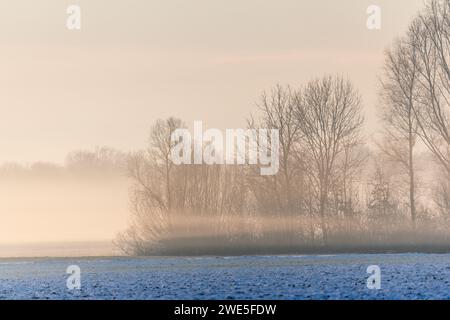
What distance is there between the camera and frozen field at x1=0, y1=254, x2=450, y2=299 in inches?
1104

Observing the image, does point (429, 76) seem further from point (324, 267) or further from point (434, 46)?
point (324, 267)

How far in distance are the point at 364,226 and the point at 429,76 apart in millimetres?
9258

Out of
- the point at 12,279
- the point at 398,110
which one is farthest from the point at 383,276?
the point at 398,110

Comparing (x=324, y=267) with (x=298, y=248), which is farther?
(x=298, y=248)

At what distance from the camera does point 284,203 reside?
52344 millimetres

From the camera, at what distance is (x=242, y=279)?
3388cm

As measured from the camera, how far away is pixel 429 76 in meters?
48.8

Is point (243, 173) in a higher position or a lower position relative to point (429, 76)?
lower

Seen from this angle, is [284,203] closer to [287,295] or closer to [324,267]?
[324,267]

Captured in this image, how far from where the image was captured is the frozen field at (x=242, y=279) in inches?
1104
